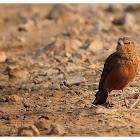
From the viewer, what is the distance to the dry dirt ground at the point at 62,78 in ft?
18.6

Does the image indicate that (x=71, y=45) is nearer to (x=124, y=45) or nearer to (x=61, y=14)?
(x=124, y=45)

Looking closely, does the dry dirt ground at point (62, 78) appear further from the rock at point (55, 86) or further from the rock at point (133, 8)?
the rock at point (133, 8)

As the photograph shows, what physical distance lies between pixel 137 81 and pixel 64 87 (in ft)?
4.28

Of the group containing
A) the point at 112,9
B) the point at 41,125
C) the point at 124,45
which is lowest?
the point at 41,125

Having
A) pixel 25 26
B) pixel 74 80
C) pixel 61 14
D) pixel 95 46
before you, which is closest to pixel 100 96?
pixel 74 80

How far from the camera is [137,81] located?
7355 millimetres

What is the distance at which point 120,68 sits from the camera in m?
6.09

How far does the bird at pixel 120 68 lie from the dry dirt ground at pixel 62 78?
0.30 meters

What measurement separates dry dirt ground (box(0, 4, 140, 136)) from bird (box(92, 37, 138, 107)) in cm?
30

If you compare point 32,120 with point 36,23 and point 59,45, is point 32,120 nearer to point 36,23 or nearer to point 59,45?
point 59,45

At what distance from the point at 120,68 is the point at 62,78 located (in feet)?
7.15

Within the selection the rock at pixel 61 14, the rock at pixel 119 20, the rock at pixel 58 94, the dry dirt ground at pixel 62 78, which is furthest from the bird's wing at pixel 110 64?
the rock at pixel 61 14

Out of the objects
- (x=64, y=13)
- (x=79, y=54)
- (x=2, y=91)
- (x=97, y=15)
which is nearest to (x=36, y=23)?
(x=64, y=13)

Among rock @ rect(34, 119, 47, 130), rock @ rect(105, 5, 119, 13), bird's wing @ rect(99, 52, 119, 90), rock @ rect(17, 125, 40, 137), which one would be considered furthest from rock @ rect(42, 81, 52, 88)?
rock @ rect(105, 5, 119, 13)
